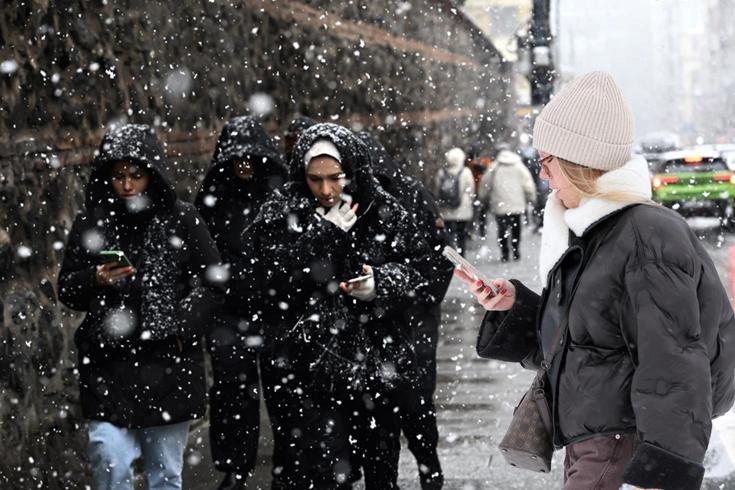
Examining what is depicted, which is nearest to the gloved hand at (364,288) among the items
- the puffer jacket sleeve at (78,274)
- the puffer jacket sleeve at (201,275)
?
the puffer jacket sleeve at (201,275)

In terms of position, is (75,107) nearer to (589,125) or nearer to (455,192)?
(589,125)

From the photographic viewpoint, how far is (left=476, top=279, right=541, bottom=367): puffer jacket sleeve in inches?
153

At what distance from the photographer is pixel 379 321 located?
5.50 meters

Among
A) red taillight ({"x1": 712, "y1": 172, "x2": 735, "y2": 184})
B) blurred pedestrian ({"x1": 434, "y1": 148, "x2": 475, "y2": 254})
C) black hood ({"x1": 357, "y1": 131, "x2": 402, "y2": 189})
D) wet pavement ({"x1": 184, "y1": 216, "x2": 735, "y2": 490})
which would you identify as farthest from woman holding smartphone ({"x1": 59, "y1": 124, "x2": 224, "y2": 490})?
red taillight ({"x1": 712, "y1": 172, "x2": 735, "y2": 184})

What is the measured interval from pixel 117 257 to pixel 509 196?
13.8 metres

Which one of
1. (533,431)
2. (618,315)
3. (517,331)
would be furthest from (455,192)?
(618,315)

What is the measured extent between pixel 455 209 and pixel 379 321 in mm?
12432

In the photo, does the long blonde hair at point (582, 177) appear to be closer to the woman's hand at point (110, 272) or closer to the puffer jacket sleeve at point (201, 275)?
the woman's hand at point (110, 272)

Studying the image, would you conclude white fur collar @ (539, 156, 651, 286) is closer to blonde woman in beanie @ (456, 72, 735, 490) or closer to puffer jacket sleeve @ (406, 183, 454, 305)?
blonde woman in beanie @ (456, 72, 735, 490)

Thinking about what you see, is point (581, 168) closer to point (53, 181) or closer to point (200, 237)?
point (200, 237)

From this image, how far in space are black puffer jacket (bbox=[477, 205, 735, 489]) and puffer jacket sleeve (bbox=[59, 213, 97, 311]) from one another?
2.37 m

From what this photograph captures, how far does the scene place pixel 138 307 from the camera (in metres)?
5.45

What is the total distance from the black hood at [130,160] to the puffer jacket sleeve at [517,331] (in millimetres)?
2054

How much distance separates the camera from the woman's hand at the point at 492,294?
3.81 metres
